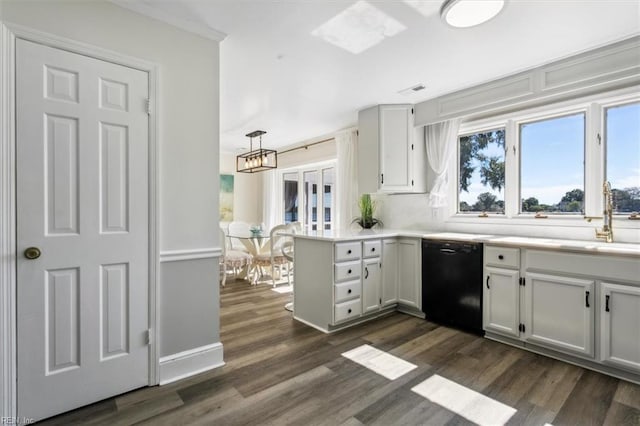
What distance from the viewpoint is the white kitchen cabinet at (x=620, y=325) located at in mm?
2080

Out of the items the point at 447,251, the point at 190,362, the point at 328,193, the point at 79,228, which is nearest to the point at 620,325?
the point at 447,251

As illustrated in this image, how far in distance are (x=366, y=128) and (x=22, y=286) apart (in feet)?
11.5

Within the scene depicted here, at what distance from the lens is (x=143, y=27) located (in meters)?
2.03

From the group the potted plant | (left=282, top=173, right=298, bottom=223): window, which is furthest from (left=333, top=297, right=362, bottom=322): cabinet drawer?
(left=282, top=173, right=298, bottom=223): window

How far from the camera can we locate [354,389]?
205cm

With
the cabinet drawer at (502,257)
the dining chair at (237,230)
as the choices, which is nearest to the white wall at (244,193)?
the dining chair at (237,230)

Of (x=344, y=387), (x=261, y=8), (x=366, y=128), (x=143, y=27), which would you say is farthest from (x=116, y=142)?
(x=366, y=128)

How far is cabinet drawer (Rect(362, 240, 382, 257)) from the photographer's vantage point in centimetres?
323

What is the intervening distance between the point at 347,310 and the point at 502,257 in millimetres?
1487

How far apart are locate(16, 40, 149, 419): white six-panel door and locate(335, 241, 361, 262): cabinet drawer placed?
163 centimetres

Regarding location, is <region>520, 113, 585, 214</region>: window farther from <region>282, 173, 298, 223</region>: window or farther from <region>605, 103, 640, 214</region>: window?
<region>282, 173, 298, 223</region>: window

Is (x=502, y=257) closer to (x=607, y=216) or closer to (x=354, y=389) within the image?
(x=607, y=216)

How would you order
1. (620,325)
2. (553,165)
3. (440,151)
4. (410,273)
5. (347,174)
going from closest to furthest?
(620,325) < (553,165) < (410,273) < (440,151) < (347,174)

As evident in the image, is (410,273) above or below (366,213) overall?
below
